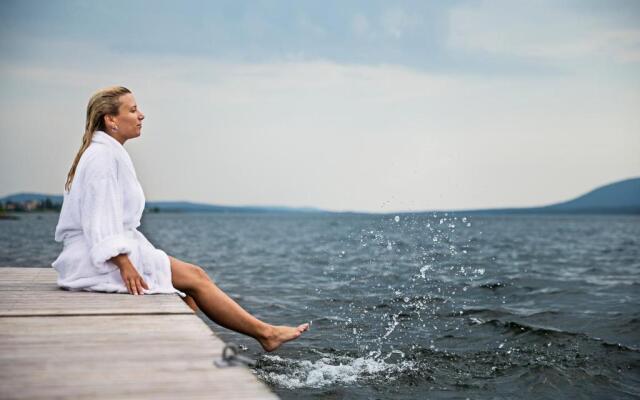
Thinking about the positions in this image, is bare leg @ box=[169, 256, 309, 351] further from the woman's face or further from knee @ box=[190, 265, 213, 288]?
the woman's face

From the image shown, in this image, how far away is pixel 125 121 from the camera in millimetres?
4324

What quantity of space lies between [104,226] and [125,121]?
2.41 feet

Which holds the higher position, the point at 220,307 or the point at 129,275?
the point at 129,275

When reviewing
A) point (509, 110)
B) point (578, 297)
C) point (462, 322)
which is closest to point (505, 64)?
point (509, 110)

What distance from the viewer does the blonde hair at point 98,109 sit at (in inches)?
169

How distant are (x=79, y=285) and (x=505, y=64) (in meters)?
49.5

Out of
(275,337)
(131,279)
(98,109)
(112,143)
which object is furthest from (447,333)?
(98,109)

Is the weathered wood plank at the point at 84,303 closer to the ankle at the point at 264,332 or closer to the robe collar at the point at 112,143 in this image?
the ankle at the point at 264,332

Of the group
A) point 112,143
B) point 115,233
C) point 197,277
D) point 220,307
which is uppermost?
point 112,143

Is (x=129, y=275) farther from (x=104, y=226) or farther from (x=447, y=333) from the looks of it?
(x=447, y=333)

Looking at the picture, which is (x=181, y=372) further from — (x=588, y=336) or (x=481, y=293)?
(x=481, y=293)

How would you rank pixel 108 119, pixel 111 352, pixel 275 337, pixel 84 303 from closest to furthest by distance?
pixel 111 352 → pixel 84 303 → pixel 108 119 → pixel 275 337

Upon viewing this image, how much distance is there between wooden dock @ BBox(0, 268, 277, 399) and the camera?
2246 mm

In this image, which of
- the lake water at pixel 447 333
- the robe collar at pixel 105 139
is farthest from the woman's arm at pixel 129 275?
the lake water at pixel 447 333
